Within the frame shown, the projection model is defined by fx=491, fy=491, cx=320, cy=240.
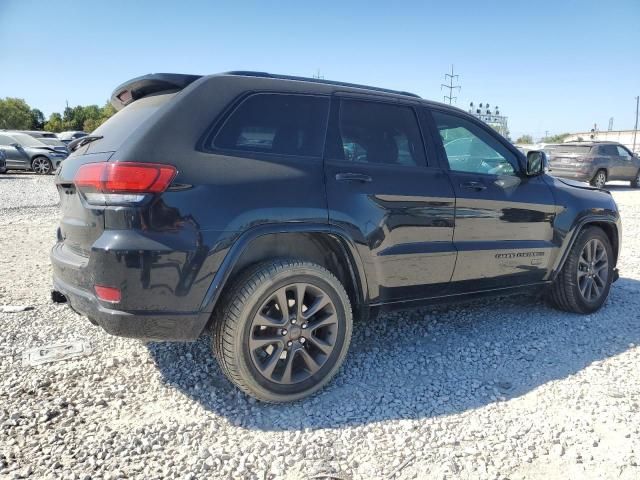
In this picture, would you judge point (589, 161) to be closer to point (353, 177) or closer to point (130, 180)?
point (353, 177)

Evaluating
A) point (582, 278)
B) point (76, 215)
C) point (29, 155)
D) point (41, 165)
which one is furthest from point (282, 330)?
point (29, 155)

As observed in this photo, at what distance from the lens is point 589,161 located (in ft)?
51.7

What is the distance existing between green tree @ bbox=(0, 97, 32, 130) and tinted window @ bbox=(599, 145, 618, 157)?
6047 cm

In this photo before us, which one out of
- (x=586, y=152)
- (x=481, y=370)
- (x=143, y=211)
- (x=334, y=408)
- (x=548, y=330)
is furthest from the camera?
(x=586, y=152)

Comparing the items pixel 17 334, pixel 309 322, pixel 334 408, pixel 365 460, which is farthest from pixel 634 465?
pixel 17 334

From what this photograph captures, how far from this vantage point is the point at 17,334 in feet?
11.9

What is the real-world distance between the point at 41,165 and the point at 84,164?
59.4 feet

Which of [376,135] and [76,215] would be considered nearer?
[76,215]

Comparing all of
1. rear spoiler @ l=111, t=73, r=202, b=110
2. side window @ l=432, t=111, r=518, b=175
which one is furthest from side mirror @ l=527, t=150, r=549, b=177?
rear spoiler @ l=111, t=73, r=202, b=110

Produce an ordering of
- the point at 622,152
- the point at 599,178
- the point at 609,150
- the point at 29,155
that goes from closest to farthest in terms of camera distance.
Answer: the point at 599,178, the point at 609,150, the point at 622,152, the point at 29,155

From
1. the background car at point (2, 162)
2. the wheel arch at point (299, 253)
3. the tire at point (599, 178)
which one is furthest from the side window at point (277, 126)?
the background car at point (2, 162)

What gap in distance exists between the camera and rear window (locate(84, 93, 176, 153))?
8.50 ft

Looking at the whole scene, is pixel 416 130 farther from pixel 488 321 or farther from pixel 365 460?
pixel 365 460

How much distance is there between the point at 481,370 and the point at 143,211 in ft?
7.84
